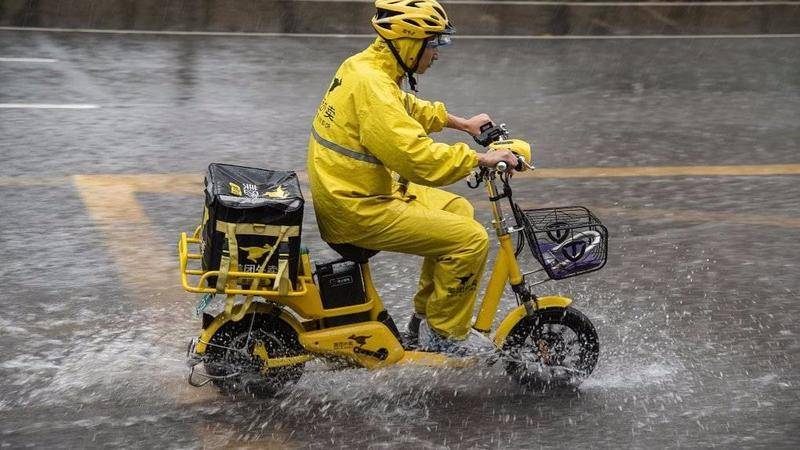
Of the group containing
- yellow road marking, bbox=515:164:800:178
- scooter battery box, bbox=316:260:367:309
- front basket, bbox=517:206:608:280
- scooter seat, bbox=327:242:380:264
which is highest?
front basket, bbox=517:206:608:280

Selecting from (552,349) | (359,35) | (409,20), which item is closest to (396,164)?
(409,20)

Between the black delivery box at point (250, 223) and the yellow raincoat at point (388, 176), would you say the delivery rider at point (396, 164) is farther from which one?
the black delivery box at point (250, 223)

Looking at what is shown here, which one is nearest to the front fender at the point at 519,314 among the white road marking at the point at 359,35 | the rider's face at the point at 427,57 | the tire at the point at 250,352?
the tire at the point at 250,352

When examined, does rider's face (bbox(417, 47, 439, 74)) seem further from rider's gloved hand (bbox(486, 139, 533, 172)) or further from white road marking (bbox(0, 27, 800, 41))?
white road marking (bbox(0, 27, 800, 41))

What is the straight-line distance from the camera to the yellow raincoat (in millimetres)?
5156

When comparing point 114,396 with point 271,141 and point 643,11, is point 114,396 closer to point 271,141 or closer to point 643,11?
point 271,141

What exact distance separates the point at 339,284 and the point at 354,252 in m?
0.16

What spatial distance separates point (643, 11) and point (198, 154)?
7.78 m

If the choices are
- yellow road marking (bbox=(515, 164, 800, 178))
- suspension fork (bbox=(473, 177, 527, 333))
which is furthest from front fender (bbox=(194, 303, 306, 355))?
yellow road marking (bbox=(515, 164, 800, 178))

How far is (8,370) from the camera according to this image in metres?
5.99

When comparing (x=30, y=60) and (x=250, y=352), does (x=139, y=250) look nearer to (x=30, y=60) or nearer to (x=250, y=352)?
(x=250, y=352)

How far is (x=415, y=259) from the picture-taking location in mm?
7883

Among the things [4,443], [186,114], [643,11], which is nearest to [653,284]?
[4,443]

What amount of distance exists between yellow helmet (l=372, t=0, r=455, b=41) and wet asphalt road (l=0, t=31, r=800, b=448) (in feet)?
5.32
